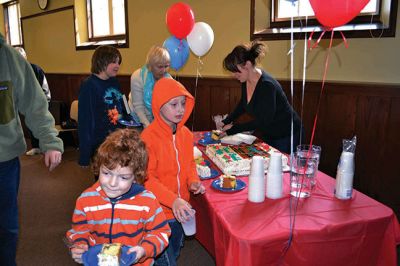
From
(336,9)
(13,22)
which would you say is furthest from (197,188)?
(13,22)

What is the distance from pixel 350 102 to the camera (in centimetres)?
287

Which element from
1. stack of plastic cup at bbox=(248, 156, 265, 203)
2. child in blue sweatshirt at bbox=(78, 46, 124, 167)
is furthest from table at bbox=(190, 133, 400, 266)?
child in blue sweatshirt at bbox=(78, 46, 124, 167)

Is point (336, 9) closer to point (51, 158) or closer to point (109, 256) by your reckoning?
point (109, 256)

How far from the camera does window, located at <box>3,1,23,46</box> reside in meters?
7.39

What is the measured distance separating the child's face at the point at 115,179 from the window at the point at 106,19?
4.50 m

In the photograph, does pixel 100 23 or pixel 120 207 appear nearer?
pixel 120 207

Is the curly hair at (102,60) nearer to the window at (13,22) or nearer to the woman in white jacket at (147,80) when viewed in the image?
the woman in white jacket at (147,80)

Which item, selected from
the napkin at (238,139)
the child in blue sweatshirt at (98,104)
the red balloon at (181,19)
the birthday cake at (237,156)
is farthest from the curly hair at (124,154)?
the red balloon at (181,19)

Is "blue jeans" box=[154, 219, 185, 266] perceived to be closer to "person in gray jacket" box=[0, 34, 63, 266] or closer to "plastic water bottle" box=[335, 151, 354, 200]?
"person in gray jacket" box=[0, 34, 63, 266]

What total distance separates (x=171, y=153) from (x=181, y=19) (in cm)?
189

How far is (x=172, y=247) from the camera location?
1.67 meters

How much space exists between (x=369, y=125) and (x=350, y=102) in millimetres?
251

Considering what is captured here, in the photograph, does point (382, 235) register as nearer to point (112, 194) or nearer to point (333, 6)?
point (333, 6)

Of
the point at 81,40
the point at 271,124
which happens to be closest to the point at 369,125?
the point at 271,124
